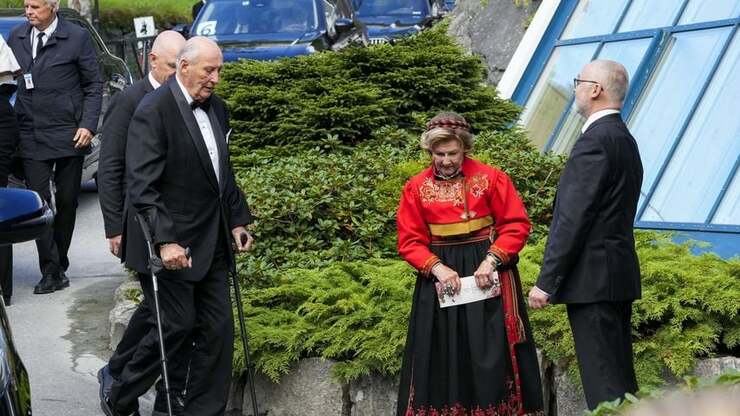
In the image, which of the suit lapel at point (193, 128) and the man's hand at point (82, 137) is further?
the man's hand at point (82, 137)

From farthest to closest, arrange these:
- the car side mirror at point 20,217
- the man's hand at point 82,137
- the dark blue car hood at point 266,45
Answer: the dark blue car hood at point 266,45
the man's hand at point 82,137
the car side mirror at point 20,217

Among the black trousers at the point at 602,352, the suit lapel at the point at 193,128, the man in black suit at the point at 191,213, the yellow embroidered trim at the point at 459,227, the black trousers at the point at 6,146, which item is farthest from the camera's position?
the black trousers at the point at 6,146

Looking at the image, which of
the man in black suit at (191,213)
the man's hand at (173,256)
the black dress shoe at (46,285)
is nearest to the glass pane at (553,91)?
the black dress shoe at (46,285)

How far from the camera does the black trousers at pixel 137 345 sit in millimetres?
6566

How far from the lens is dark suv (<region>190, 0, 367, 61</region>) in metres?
17.7

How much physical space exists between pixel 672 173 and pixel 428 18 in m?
15.0

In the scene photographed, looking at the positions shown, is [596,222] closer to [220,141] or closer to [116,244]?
[220,141]

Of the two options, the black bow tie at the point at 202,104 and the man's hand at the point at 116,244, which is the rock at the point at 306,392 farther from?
the black bow tie at the point at 202,104

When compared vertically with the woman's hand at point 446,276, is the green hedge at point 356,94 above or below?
above

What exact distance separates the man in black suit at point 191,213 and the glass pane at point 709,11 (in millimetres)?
4948

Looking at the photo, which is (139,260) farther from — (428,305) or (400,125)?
(400,125)

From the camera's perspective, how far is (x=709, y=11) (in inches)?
404

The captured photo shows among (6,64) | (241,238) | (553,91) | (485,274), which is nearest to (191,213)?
(241,238)

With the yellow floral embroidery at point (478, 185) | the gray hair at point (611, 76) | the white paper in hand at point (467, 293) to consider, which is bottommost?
the white paper in hand at point (467, 293)
